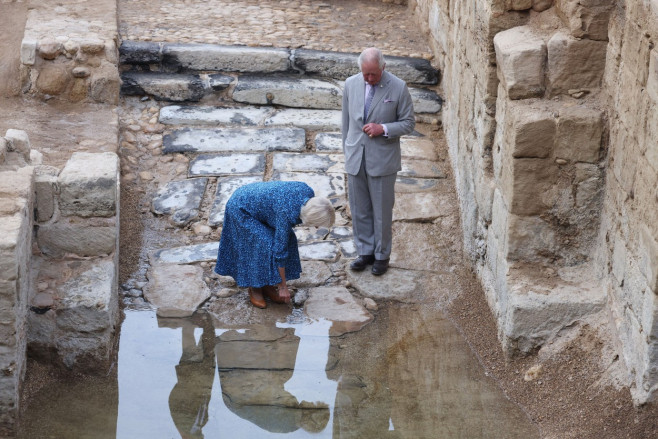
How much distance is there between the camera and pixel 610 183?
16.4 ft

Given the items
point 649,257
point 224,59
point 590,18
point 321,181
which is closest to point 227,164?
point 321,181

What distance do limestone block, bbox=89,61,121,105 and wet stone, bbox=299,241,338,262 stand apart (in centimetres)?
254


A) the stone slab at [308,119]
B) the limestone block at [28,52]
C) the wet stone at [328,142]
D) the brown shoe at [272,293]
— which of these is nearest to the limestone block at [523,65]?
the brown shoe at [272,293]

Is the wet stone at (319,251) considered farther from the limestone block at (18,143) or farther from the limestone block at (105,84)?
the limestone block at (105,84)

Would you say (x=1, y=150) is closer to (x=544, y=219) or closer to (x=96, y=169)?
(x=96, y=169)

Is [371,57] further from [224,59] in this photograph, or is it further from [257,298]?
[224,59]

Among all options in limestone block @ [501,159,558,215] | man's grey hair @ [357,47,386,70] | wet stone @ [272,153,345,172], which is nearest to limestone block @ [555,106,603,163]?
limestone block @ [501,159,558,215]

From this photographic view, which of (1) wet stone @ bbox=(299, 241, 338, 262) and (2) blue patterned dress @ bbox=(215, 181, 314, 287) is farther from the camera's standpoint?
(1) wet stone @ bbox=(299, 241, 338, 262)

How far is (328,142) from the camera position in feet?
27.0

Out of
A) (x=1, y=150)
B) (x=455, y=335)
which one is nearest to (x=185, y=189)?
(x=1, y=150)

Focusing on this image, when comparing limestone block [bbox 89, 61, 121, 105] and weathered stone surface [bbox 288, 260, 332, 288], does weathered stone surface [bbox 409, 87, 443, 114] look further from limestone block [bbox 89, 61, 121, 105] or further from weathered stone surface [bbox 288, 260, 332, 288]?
limestone block [bbox 89, 61, 121, 105]

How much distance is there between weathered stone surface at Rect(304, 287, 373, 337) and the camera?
5.85 meters

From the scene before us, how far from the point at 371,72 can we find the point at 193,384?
242cm

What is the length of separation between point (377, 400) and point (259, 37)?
5557 mm
